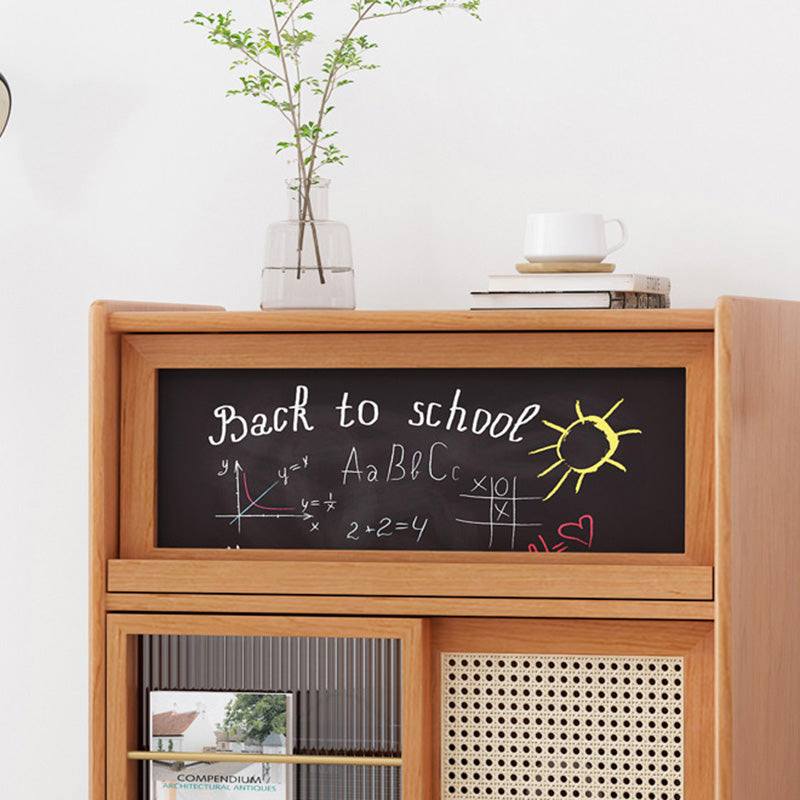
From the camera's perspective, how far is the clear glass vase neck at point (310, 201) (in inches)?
72.9

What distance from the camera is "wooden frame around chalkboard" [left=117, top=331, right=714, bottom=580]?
5.31ft

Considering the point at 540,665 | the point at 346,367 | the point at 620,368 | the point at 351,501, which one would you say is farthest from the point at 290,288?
the point at 540,665

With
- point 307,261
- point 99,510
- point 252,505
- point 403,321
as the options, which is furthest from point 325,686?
point 307,261

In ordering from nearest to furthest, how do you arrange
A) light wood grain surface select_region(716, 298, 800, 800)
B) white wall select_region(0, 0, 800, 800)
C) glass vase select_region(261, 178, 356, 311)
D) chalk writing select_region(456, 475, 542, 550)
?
1. light wood grain surface select_region(716, 298, 800, 800)
2. chalk writing select_region(456, 475, 542, 550)
3. glass vase select_region(261, 178, 356, 311)
4. white wall select_region(0, 0, 800, 800)

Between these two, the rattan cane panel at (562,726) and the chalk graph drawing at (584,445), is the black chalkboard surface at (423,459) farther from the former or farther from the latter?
the rattan cane panel at (562,726)

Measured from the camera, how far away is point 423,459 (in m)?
1.69

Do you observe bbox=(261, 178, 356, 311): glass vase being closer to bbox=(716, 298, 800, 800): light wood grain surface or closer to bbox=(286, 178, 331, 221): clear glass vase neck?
bbox=(286, 178, 331, 221): clear glass vase neck

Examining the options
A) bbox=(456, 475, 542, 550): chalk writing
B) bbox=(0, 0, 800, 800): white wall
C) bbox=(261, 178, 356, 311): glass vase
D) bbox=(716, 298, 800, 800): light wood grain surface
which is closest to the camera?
bbox=(716, 298, 800, 800): light wood grain surface

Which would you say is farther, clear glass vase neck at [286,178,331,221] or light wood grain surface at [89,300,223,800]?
clear glass vase neck at [286,178,331,221]

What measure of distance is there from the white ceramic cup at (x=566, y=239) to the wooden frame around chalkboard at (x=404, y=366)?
0.54ft

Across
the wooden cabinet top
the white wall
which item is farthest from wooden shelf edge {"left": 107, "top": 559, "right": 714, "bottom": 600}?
the white wall

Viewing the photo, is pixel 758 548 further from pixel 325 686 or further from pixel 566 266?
pixel 325 686

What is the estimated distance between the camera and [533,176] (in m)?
2.15

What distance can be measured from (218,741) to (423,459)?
487 millimetres
